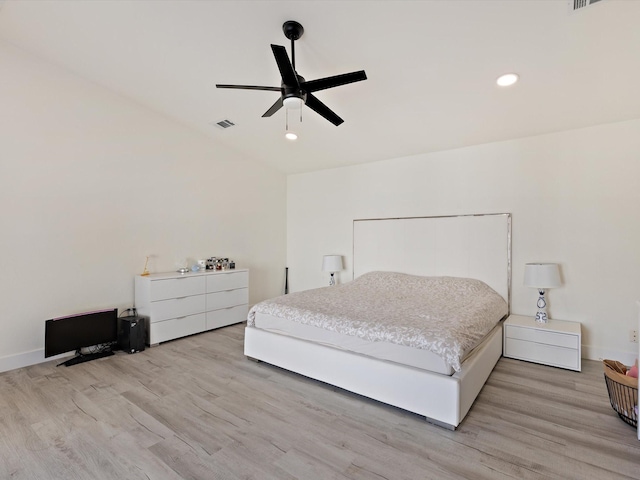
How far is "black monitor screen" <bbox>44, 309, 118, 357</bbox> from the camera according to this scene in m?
3.05

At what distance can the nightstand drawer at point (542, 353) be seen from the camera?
2914 mm

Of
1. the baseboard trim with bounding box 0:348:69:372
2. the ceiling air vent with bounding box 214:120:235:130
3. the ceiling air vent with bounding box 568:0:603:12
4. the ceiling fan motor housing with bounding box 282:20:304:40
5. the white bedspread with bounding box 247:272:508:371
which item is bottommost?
the baseboard trim with bounding box 0:348:69:372

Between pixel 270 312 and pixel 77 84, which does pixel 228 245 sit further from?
pixel 77 84

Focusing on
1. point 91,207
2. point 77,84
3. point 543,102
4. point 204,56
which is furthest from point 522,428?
point 77,84

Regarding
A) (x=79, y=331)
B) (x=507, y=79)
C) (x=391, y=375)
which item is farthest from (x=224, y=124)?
(x=391, y=375)

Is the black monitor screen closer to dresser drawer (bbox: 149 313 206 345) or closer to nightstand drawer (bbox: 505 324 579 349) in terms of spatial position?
dresser drawer (bbox: 149 313 206 345)

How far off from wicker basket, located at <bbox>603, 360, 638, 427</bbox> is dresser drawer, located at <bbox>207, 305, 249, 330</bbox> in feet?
13.2

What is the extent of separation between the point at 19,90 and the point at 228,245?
286 centimetres

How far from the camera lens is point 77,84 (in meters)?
3.40

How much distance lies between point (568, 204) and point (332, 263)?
9.94 feet

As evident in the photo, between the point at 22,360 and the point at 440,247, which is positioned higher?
the point at 440,247

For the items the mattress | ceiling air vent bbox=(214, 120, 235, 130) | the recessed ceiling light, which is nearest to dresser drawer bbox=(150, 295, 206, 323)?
the mattress

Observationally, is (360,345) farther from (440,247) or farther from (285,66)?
(440,247)

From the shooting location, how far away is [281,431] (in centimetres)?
204
